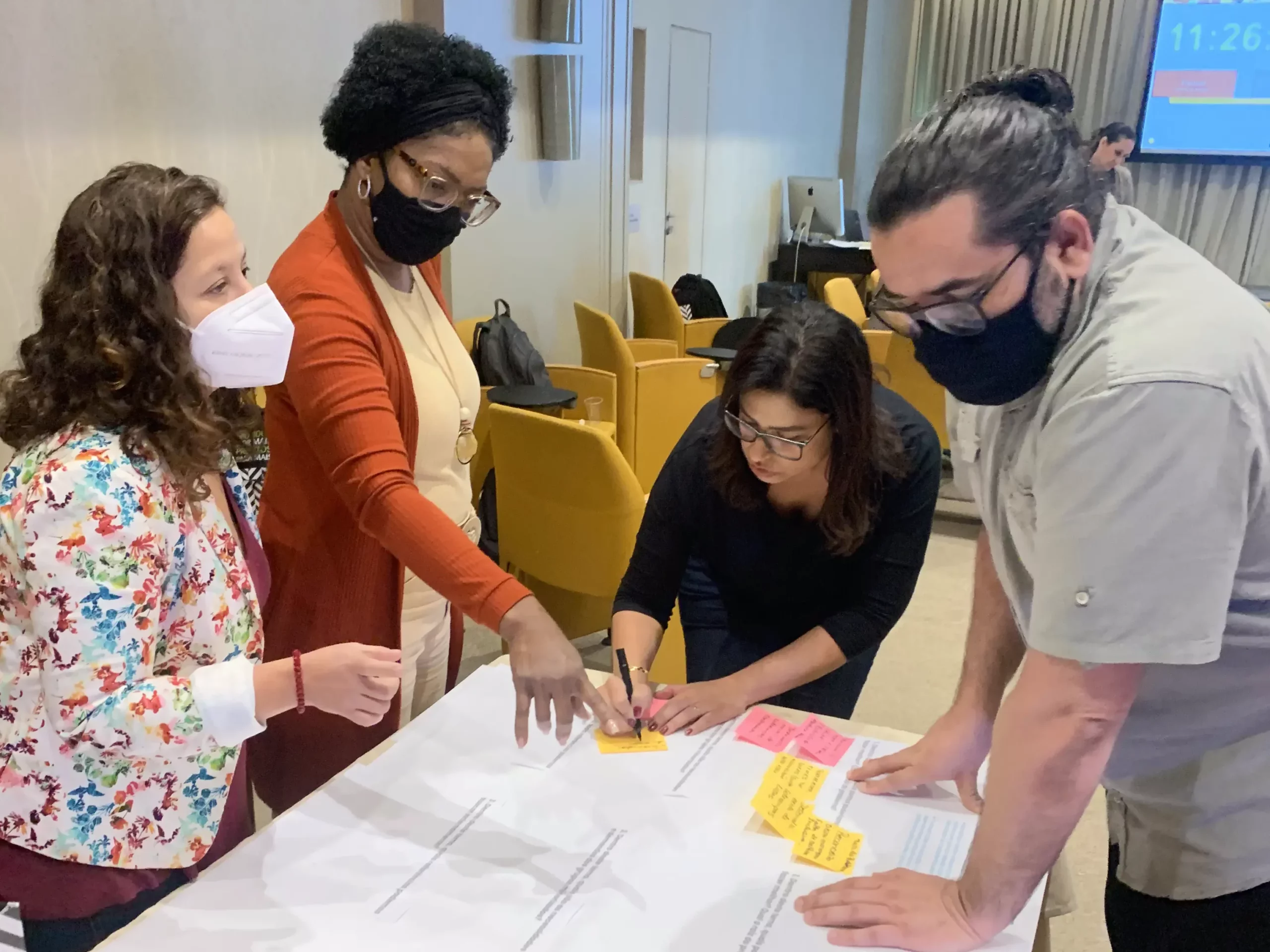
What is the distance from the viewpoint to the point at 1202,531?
2.39ft

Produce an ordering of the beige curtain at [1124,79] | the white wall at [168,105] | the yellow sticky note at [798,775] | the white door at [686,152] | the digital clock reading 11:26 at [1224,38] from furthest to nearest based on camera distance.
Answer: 1. the beige curtain at [1124,79]
2. the digital clock reading 11:26 at [1224,38]
3. the white door at [686,152]
4. the white wall at [168,105]
5. the yellow sticky note at [798,775]

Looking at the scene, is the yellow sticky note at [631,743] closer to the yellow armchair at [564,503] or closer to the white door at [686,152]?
the yellow armchair at [564,503]

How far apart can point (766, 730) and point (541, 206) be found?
320 centimetres

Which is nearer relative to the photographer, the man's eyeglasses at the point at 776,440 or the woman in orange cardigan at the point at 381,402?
the woman in orange cardigan at the point at 381,402

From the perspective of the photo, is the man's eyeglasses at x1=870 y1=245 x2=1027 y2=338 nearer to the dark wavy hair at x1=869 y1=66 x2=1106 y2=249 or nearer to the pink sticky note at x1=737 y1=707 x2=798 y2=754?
the dark wavy hair at x1=869 y1=66 x2=1106 y2=249

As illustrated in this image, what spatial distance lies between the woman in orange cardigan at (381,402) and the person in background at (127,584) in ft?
0.61

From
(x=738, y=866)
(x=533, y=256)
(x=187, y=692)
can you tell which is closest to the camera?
(x=187, y=692)

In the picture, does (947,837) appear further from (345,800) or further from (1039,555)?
(345,800)

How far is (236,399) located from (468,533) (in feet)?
1.55

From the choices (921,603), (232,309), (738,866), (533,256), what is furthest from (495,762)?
(533,256)

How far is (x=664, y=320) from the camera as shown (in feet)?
15.6

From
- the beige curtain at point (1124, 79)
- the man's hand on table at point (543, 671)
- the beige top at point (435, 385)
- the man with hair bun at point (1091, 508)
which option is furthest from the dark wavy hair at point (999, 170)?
the beige curtain at point (1124, 79)

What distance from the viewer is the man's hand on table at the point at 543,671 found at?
1109mm

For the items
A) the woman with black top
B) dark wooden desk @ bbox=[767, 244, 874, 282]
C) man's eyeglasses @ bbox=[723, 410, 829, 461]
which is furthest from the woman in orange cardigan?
dark wooden desk @ bbox=[767, 244, 874, 282]
